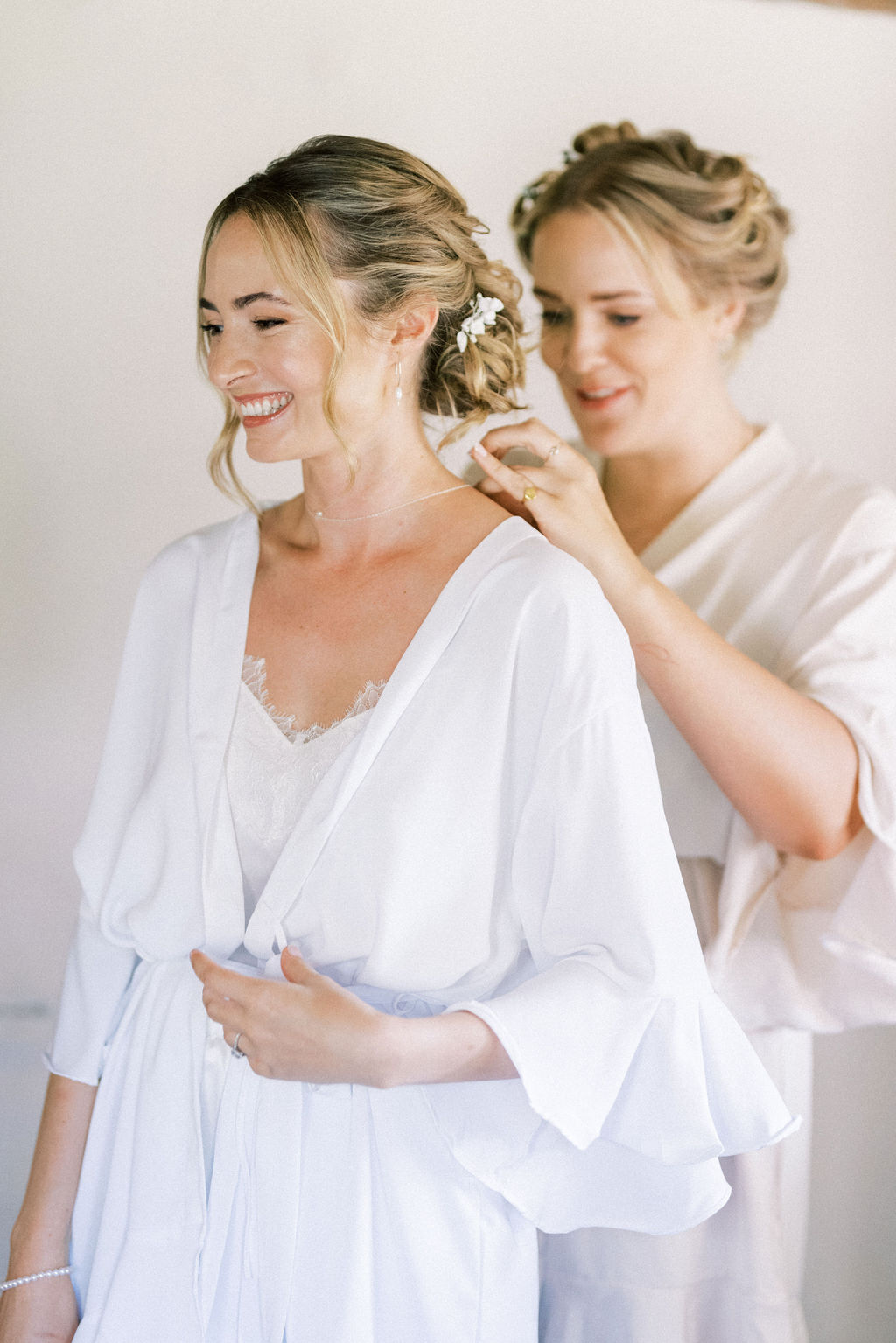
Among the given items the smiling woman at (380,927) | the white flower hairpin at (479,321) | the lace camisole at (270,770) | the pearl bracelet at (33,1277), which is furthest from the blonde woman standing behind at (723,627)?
the pearl bracelet at (33,1277)

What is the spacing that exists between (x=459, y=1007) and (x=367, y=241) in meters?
0.71

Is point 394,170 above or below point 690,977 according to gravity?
above

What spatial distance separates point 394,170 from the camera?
1.17m

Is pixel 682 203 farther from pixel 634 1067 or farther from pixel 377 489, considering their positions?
pixel 634 1067

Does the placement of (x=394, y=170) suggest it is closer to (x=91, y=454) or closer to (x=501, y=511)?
(x=501, y=511)

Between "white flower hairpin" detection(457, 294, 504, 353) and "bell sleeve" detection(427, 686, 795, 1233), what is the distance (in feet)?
1.41

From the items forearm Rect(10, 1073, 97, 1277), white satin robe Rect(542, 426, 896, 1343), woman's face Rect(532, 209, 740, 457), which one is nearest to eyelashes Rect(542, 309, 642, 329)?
woman's face Rect(532, 209, 740, 457)

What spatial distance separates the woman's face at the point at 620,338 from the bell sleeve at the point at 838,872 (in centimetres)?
31

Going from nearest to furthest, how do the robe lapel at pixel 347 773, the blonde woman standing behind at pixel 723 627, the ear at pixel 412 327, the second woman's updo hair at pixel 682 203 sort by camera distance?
the robe lapel at pixel 347 773
the ear at pixel 412 327
the blonde woman standing behind at pixel 723 627
the second woman's updo hair at pixel 682 203

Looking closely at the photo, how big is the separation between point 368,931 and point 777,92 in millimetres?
1462

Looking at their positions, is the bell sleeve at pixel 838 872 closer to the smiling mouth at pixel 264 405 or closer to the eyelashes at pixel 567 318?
the eyelashes at pixel 567 318

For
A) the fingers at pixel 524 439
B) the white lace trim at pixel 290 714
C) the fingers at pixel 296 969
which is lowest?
the fingers at pixel 296 969

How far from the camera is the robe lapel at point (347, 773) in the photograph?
42.8 inches

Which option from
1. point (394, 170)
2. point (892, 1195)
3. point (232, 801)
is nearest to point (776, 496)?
point (394, 170)
